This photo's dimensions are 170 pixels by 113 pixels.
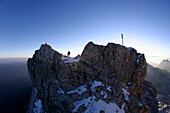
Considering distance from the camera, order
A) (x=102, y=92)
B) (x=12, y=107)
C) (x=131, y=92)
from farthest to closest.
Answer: (x=12, y=107), (x=131, y=92), (x=102, y=92)

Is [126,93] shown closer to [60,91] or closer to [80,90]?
[80,90]

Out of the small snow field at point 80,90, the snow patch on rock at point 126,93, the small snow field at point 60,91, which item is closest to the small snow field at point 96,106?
the small snow field at point 80,90

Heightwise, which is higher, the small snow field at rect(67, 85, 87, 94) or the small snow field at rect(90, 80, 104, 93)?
the small snow field at rect(90, 80, 104, 93)

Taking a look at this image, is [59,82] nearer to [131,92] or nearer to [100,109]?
[100,109]

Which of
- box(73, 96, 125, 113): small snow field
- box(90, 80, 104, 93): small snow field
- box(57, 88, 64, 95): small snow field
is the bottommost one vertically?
box(73, 96, 125, 113): small snow field

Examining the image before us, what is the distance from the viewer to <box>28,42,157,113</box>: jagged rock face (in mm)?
17703

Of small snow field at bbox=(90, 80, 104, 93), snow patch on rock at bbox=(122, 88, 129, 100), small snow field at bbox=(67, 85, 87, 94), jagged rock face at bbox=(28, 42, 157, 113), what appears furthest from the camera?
snow patch on rock at bbox=(122, 88, 129, 100)

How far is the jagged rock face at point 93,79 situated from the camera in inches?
697

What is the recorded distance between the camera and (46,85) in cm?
2241

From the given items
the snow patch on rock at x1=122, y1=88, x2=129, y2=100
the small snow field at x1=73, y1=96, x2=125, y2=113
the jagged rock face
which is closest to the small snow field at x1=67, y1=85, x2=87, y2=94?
the jagged rock face

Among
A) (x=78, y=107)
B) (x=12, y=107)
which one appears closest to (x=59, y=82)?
(x=78, y=107)

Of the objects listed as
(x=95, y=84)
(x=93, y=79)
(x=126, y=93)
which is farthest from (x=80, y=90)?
(x=126, y=93)

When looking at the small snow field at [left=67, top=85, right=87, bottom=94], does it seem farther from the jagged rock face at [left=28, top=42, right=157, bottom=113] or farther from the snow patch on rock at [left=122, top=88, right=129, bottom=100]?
the snow patch on rock at [left=122, top=88, right=129, bottom=100]

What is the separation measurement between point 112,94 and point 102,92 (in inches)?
111
